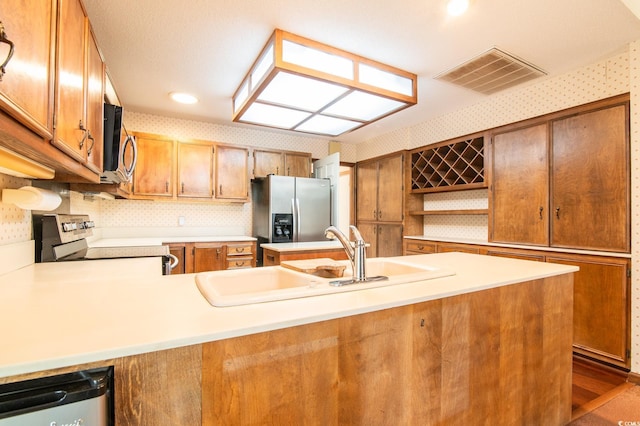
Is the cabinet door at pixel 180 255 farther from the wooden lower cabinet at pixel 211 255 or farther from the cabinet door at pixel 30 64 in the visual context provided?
the cabinet door at pixel 30 64

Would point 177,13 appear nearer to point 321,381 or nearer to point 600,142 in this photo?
point 321,381

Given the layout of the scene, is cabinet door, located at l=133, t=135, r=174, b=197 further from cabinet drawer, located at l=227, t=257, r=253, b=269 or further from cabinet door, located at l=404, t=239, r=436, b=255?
cabinet door, located at l=404, t=239, r=436, b=255

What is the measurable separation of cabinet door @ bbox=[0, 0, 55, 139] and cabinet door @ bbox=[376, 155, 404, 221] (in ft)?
13.1

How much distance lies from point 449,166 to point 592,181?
1.54 m

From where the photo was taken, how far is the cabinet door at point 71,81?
44.4 inches

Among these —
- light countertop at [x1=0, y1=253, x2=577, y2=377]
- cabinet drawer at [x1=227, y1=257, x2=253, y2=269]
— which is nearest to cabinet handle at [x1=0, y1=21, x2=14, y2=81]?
light countertop at [x1=0, y1=253, x2=577, y2=377]

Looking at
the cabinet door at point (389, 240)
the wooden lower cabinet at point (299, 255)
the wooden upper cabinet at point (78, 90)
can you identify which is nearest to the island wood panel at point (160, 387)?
the wooden upper cabinet at point (78, 90)

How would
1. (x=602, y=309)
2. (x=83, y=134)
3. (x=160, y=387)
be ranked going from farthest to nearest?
1. (x=602, y=309)
2. (x=83, y=134)
3. (x=160, y=387)

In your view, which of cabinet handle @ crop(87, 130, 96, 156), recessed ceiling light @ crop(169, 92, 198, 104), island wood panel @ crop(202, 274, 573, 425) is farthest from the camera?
recessed ceiling light @ crop(169, 92, 198, 104)

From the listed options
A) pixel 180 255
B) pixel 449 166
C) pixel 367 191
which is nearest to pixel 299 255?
pixel 180 255

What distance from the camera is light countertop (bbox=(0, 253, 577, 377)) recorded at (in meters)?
0.67

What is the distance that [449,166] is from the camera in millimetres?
3938

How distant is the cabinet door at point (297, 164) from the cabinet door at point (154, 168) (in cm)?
154

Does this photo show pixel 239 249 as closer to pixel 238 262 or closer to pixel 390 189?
pixel 238 262
